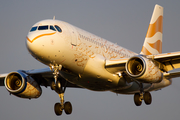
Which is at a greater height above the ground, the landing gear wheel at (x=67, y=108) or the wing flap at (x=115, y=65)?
the wing flap at (x=115, y=65)

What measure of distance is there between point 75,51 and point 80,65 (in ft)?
4.43

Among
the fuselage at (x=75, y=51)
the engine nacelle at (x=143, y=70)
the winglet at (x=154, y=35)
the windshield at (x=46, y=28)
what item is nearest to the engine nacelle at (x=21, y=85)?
the fuselage at (x=75, y=51)

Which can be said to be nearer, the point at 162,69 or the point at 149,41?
the point at 162,69

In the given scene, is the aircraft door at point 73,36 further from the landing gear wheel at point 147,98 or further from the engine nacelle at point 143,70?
the landing gear wheel at point 147,98

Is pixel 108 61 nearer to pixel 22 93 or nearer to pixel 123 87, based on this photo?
pixel 123 87

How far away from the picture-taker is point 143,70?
23.7 m

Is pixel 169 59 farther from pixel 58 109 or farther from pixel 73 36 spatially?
pixel 58 109

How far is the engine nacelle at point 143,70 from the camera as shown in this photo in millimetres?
23734

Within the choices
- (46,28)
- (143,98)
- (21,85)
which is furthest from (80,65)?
(143,98)

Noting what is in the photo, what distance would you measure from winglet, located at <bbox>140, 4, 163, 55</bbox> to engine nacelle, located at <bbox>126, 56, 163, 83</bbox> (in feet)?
42.5

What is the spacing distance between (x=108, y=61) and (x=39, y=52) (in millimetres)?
6301

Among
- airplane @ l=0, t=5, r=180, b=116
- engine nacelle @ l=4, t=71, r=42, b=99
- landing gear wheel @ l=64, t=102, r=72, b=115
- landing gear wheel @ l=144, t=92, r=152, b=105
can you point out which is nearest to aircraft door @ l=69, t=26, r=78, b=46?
airplane @ l=0, t=5, r=180, b=116

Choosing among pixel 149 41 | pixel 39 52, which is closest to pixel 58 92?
pixel 39 52

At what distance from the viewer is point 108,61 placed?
26.0 metres
